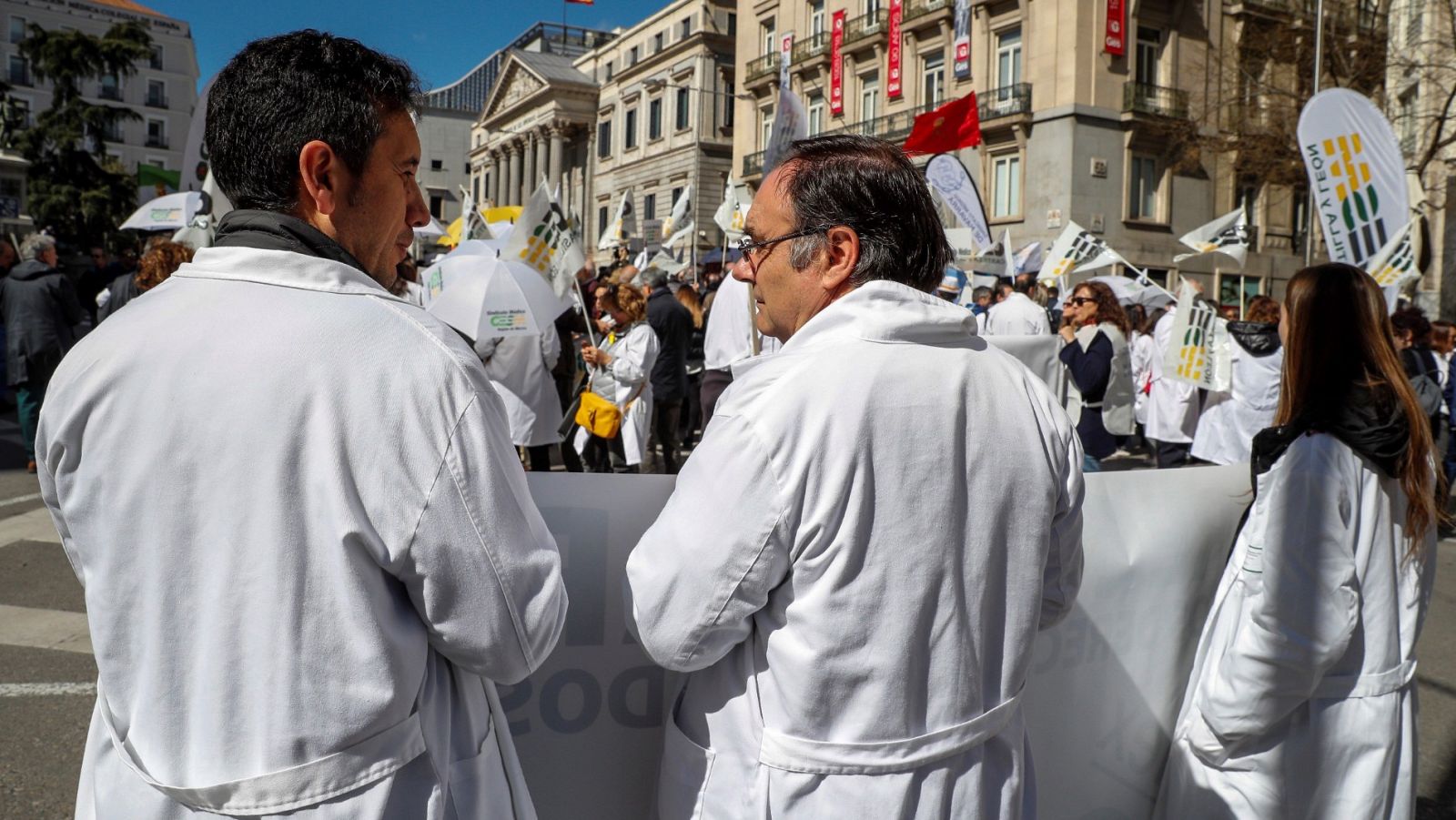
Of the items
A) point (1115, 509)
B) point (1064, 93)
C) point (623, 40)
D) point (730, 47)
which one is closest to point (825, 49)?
point (1064, 93)

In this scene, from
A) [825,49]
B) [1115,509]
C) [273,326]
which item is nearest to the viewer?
[273,326]

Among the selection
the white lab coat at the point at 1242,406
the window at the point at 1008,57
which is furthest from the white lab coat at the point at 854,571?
the window at the point at 1008,57

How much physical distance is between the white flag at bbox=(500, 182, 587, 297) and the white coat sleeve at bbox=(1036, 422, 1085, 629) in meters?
6.45

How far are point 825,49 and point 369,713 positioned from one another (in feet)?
128

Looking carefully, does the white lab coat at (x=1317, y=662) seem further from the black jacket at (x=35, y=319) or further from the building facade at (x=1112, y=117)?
the building facade at (x=1112, y=117)

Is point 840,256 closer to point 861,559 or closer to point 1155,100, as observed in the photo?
point 861,559

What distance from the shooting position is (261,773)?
1.31 metres

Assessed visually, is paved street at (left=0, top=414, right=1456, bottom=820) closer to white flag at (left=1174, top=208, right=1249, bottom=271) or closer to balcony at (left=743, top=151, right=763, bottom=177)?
white flag at (left=1174, top=208, right=1249, bottom=271)

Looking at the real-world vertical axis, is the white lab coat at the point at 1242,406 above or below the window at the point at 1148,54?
below

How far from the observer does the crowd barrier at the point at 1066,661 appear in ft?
6.98

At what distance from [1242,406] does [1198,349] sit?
2.62 ft

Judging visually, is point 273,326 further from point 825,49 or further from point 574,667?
point 825,49

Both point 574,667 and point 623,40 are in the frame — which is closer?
point 574,667

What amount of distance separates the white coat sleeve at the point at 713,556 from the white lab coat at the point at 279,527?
11.1 inches
